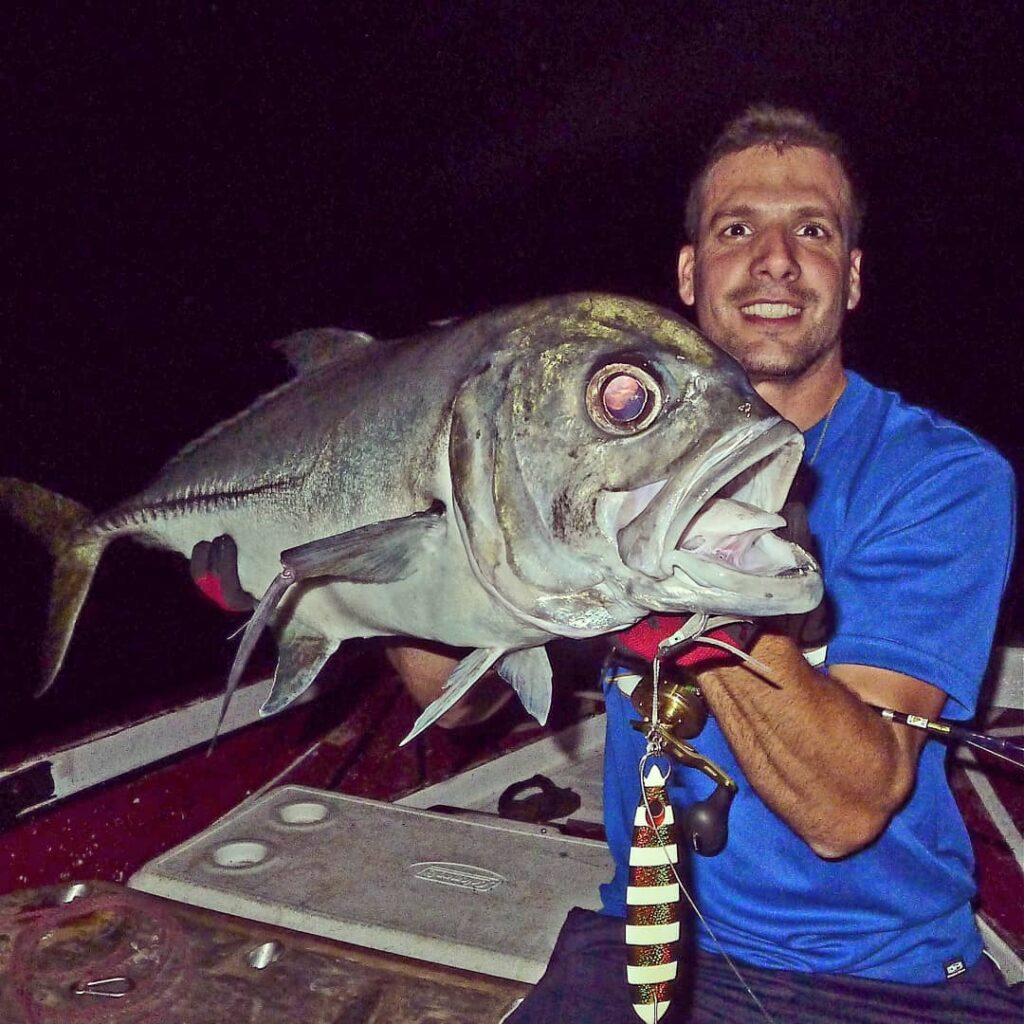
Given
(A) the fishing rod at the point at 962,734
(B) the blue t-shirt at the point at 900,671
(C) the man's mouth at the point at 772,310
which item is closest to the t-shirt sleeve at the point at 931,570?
(B) the blue t-shirt at the point at 900,671

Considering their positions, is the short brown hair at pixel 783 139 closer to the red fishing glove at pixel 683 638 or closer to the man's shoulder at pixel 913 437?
the man's shoulder at pixel 913 437

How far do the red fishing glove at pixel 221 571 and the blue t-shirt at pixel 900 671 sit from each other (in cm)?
132

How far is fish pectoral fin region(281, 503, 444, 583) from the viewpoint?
165 cm

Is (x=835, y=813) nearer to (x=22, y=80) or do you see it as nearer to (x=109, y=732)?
(x=109, y=732)

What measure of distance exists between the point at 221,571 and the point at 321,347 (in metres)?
0.67

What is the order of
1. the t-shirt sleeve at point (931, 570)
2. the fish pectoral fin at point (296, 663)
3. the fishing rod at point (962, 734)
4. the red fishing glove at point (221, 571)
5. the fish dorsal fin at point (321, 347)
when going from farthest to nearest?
the red fishing glove at point (221, 571) → the fish dorsal fin at point (321, 347) → the fish pectoral fin at point (296, 663) → the t-shirt sleeve at point (931, 570) → the fishing rod at point (962, 734)

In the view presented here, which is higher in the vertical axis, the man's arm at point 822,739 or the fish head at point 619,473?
the fish head at point 619,473

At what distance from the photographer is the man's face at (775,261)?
8.72 feet

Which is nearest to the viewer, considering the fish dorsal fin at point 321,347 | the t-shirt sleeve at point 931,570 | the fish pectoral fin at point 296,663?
the t-shirt sleeve at point 931,570

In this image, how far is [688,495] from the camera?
1.32 metres

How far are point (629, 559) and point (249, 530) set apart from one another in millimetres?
1289

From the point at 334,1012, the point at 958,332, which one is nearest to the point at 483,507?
the point at 334,1012

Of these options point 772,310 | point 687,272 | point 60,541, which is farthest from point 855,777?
point 60,541

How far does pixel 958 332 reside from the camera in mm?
37219
